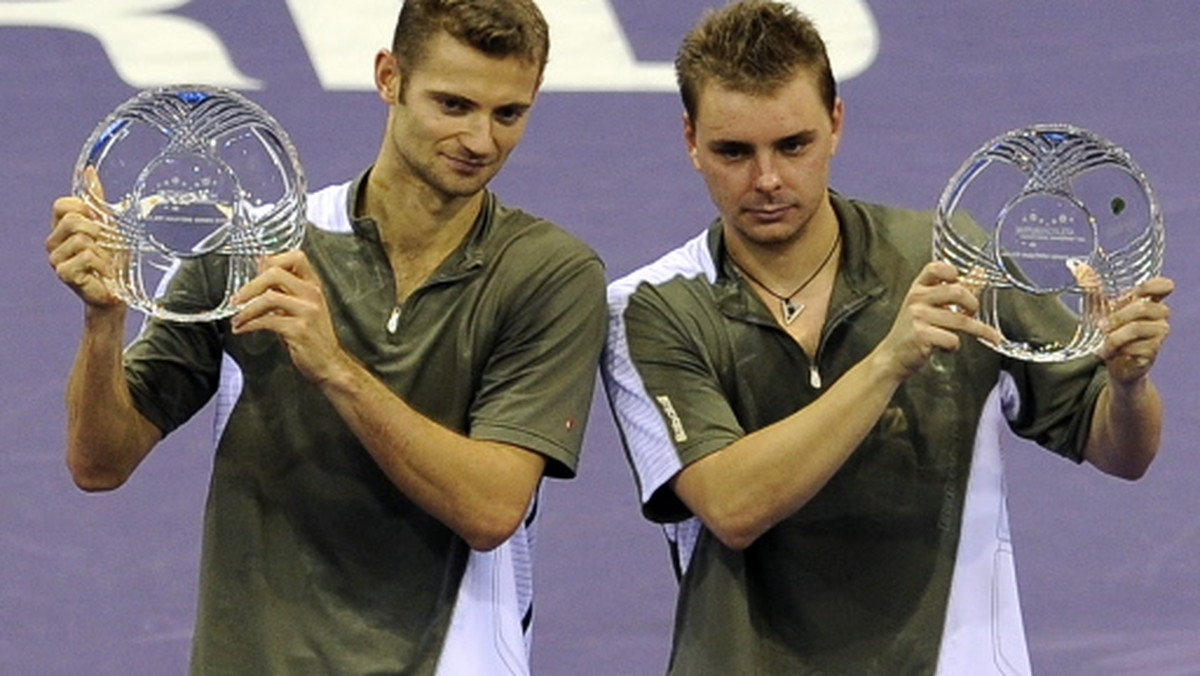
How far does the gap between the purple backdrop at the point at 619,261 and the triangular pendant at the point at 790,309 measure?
145cm

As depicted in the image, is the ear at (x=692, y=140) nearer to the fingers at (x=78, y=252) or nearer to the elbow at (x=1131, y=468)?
the elbow at (x=1131, y=468)

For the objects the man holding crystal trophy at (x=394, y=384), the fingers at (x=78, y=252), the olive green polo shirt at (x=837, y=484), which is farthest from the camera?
the olive green polo shirt at (x=837, y=484)

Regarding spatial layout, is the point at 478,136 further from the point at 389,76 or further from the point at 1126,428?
the point at 1126,428

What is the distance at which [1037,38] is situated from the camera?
722 cm

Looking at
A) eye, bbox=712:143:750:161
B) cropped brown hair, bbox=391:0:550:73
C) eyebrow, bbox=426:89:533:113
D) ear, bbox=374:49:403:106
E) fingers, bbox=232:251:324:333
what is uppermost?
cropped brown hair, bbox=391:0:550:73

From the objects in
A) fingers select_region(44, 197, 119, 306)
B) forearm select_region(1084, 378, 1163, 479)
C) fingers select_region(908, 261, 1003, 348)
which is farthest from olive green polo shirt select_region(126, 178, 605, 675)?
forearm select_region(1084, 378, 1163, 479)

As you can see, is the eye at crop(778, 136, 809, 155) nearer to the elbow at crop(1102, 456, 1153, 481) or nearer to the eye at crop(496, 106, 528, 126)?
the eye at crop(496, 106, 528, 126)

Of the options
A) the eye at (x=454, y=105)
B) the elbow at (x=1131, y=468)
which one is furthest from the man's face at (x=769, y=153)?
the elbow at (x=1131, y=468)

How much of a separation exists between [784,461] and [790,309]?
0.31m

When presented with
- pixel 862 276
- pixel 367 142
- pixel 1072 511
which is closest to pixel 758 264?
pixel 862 276

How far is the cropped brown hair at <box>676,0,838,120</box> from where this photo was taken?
4.32 metres

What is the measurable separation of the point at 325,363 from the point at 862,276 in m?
0.83

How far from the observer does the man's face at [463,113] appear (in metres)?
4.31

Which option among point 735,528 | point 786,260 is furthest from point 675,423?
point 786,260
